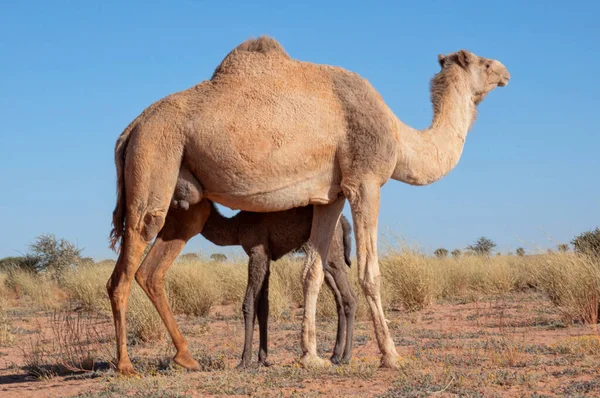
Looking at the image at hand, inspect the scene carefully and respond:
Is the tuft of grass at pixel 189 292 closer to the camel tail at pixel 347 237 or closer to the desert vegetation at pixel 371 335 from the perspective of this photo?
the desert vegetation at pixel 371 335

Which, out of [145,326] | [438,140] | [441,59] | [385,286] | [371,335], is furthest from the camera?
[385,286]

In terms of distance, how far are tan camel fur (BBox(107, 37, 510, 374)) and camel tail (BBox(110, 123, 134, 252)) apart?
12 mm

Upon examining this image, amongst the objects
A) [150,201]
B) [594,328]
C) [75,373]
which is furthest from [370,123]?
[594,328]

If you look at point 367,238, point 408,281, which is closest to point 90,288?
point 408,281

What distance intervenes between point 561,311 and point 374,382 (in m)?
5.97

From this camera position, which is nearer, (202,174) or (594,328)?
(202,174)

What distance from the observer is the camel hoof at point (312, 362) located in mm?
7596

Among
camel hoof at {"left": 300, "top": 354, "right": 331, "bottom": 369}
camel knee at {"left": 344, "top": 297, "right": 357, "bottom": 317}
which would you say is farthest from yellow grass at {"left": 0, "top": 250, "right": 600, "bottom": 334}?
camel hoof at {"left": 300, "top": 354, "right": 331, "bottom": 369}

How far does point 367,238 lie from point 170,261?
85.9 inches

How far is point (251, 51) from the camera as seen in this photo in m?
8.24

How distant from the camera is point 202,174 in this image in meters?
7.64

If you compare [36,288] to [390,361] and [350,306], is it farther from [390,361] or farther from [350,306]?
[390,361]

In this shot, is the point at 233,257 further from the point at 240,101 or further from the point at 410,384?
the point at 410,384

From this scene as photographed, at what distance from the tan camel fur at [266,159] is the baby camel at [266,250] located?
398 mm
